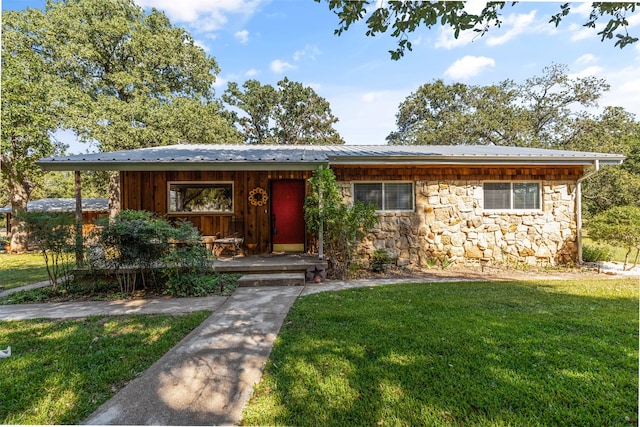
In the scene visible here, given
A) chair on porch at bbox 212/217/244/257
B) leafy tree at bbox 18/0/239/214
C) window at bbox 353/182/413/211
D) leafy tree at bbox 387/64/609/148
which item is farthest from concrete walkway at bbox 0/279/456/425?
leafy tree at bbox 387/64/609/148

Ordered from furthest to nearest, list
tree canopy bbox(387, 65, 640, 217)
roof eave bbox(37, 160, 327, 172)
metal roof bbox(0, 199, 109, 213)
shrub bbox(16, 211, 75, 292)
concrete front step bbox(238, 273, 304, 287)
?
metal roof bbox(0, 199, 109, 213), tree canopy bbox(387, 65, 640, 217), roof eave bbox(37, 160, 327, 172), concrete front step bbox(238, 273, 304, 287), shrub bbox(16, 211, 75, 292)

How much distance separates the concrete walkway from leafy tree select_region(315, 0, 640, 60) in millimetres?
3817

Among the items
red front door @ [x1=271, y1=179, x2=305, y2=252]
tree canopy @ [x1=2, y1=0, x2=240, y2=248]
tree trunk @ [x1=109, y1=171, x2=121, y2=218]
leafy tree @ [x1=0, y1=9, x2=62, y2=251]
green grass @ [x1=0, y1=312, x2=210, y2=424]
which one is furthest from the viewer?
tree trunk @ [x1=109, y1=171, x2=121, y2=218]

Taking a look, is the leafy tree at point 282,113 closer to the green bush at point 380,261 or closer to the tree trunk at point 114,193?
the tree trunk at point 114,193

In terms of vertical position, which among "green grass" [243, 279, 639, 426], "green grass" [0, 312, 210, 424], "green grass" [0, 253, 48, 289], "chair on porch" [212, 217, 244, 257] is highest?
"chair on porch" [212, 217, 244, 257]

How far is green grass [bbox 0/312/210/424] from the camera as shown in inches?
86.5

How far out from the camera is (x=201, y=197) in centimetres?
810

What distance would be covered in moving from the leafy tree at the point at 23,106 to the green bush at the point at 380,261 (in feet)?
39.7

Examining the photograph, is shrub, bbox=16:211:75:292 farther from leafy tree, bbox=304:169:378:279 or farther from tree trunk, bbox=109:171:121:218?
tree trunk, bbox=109:171:121:218

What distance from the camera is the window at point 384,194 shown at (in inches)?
306

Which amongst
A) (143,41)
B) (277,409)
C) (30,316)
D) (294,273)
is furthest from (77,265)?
(143,41)

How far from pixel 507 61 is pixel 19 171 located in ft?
58.7

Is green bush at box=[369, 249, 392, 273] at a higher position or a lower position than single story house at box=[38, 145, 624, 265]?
lower

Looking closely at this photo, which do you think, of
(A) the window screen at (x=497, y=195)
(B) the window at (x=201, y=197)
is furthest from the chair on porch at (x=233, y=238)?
(A) the window screen at (x=497, y=195)
